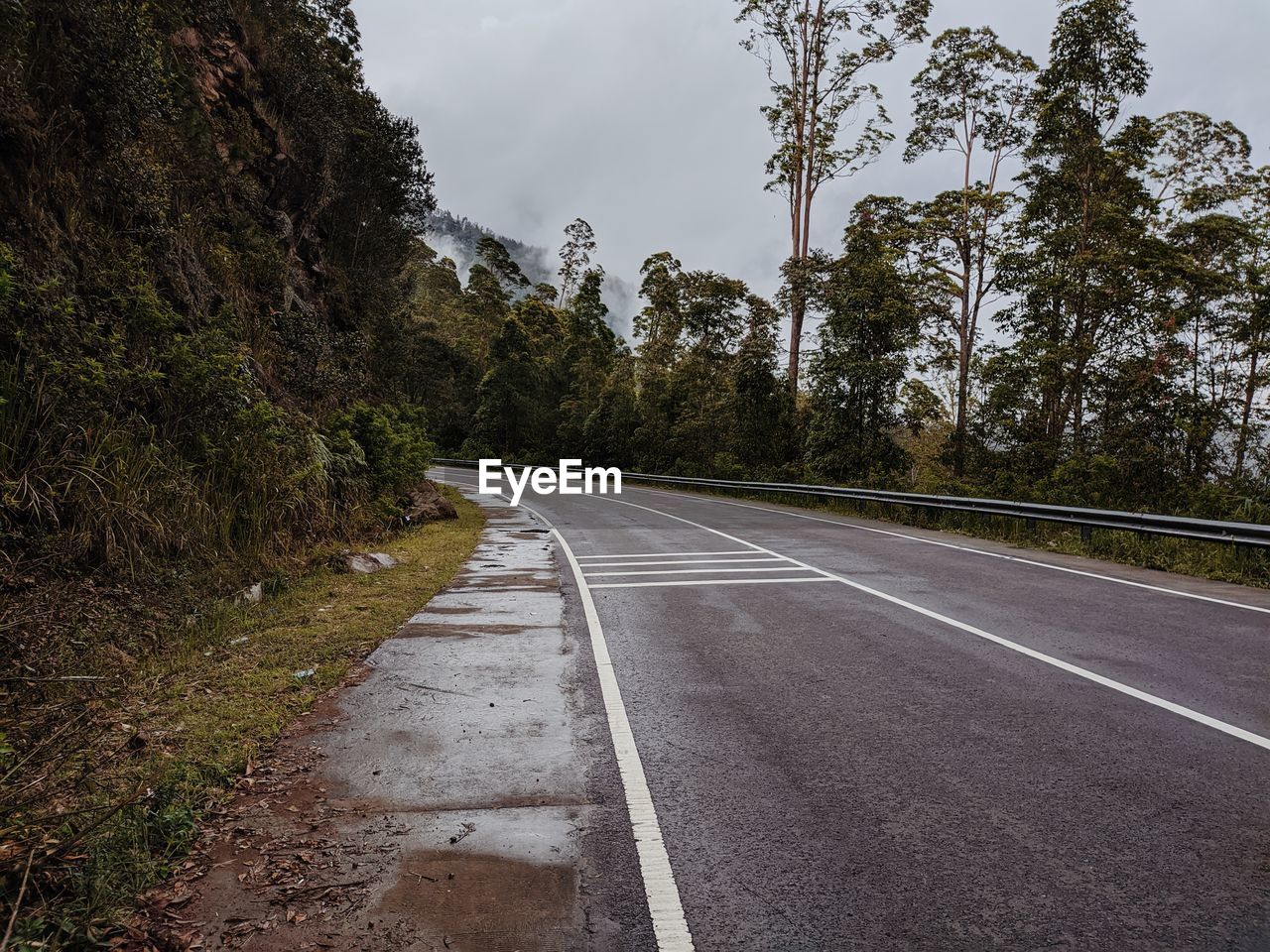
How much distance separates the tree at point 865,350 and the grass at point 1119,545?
7770mm

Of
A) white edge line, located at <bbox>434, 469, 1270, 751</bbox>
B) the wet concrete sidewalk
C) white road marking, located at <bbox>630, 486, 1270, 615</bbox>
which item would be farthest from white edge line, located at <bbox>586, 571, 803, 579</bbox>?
the wet concrete sidewalk

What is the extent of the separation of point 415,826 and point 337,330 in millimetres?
18379

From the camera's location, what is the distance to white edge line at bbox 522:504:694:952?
2.72 meters

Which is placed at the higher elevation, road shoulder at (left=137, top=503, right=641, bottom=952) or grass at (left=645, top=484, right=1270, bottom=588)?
grass at (left=645, top=484, right=1270, bottom=588)

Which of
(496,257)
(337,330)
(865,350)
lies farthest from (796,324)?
(496,257)

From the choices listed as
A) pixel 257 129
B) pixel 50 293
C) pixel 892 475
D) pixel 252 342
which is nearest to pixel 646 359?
pixel 892 475

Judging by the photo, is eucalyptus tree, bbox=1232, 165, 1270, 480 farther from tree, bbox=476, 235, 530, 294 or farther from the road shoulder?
tree, bbox=476, 235, 530, 294

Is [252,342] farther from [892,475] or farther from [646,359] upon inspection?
[646,359]

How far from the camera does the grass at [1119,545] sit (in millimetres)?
10688

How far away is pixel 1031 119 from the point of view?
25188 mm

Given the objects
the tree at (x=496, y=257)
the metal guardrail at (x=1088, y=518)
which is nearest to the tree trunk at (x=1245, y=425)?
the metal guardrail at (x=1088, y=518)

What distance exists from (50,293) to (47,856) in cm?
686

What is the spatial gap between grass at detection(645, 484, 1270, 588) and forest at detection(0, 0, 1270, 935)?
8.72 ft

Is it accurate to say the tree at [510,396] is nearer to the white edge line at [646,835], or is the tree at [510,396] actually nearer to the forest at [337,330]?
the forest at [337,330]
